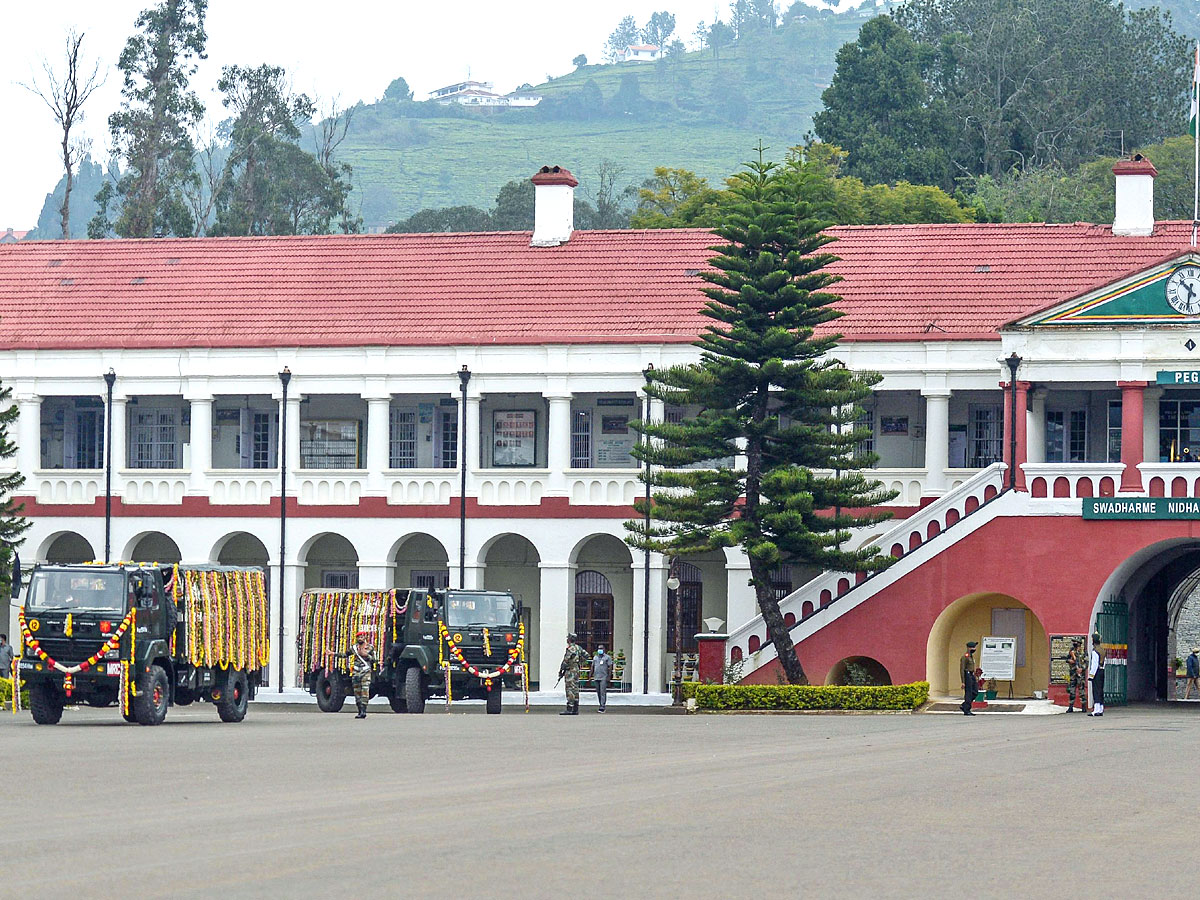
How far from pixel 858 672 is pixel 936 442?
606cm

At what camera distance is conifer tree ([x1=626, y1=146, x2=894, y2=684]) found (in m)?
36.7

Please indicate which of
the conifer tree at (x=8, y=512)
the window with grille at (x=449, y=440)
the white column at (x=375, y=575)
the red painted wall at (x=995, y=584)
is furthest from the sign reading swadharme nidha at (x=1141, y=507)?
the conifer tree at (x=8, y=512)

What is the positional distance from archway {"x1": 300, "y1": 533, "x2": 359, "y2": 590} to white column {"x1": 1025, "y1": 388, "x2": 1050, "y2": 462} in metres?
15.6

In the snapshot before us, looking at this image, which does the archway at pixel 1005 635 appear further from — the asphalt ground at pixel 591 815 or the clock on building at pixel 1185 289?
the asphalt ground at pixel 591 815

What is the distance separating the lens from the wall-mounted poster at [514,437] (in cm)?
4522

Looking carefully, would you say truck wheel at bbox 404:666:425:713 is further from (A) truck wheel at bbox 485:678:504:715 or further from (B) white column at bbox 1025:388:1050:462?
(B) white column at bbox 1025:388:1050:462

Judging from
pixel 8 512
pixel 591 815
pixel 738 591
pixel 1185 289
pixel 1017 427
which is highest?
pixel 1185 289

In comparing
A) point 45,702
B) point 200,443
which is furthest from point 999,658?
point 200,443

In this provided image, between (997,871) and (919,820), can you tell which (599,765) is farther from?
(997,871)

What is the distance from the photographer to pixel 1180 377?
125 feet

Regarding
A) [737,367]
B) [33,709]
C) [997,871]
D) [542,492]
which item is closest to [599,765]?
[997,871]

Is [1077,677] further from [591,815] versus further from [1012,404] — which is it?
[591,815]

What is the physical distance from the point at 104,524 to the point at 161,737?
20.7 m

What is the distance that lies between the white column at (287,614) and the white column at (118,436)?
4.26 meters
